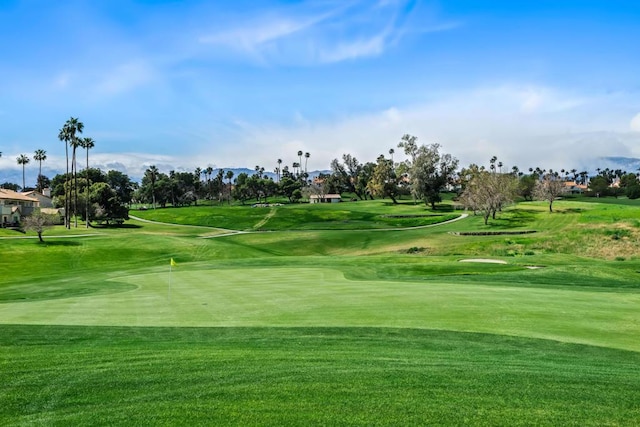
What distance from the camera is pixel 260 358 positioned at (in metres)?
10.6

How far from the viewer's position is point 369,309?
16.7 m

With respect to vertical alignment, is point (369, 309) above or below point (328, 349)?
below

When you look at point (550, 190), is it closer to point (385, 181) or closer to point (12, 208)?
point (385, 181)

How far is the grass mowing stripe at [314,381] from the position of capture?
746cm

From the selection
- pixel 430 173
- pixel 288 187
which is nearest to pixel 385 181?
pixel 430 173

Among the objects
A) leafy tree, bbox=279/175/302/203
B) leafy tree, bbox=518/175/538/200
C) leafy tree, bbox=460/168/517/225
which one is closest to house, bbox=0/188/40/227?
leafy tree, bbox=460/168/517/225

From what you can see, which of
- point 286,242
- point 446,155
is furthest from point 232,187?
point 286,242

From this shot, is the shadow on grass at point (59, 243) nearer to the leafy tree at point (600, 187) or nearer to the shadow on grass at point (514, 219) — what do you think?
the shadow on grass at point (514, 219)

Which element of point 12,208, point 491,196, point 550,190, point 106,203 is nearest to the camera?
point 491,196

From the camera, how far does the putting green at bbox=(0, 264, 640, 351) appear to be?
14.4 metres

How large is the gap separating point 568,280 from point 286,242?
1891 inches

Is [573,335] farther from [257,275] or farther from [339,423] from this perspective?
[257,275]

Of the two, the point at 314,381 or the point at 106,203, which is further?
the point at 106,203

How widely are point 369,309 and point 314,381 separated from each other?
26.5 feet
